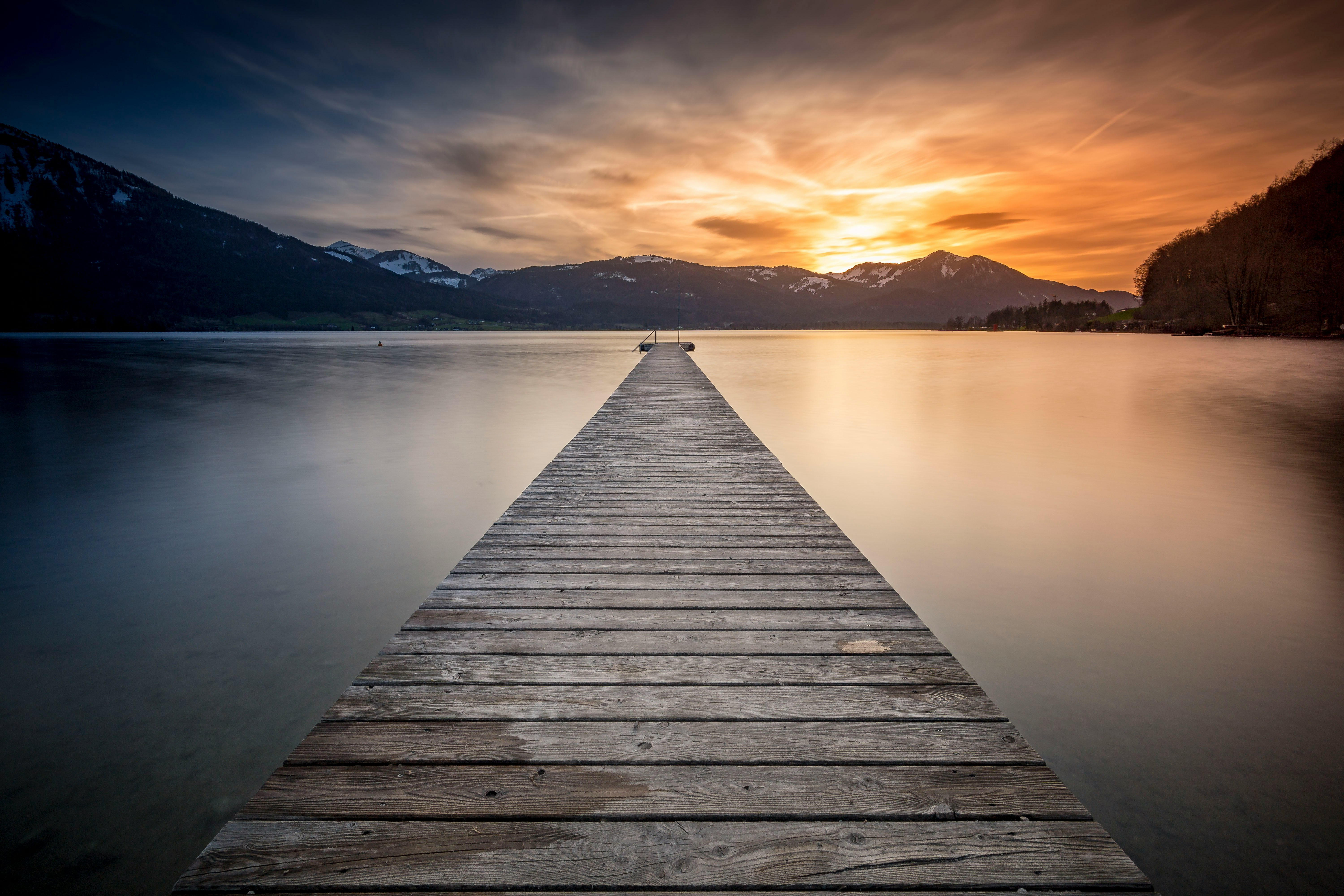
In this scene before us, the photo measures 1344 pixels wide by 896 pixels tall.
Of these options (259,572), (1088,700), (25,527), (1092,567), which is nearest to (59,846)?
(259,572)

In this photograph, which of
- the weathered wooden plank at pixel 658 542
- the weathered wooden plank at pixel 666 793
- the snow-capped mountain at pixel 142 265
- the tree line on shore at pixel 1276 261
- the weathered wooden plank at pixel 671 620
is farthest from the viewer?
the snow-capped mountain at pixel 142 265

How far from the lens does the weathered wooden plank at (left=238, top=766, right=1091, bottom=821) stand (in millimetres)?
1672

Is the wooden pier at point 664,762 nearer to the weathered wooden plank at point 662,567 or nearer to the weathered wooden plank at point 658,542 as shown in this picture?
the weathered wooden plank at point 662,567

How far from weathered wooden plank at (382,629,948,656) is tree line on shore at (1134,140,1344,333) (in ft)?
179

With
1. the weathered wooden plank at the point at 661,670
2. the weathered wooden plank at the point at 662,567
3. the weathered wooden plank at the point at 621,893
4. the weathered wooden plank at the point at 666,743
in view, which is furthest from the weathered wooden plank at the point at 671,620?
the weathered wooden plank at the point at 621,893

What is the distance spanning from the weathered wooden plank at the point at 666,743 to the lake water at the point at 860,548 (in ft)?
3.52

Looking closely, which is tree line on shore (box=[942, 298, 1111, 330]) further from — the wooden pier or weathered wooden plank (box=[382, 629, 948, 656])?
the wooden pier

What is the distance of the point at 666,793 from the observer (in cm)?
175

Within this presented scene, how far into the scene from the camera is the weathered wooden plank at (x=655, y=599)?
302cm

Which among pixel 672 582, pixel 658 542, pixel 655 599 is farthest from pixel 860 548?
pixel 655 599

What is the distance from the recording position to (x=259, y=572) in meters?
5.29

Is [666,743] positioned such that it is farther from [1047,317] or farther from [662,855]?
[1047,317]

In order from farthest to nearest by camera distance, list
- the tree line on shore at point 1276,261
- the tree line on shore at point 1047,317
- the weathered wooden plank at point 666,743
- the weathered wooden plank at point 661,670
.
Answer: the tree line on shore at point 1047,317 < the tree line on shore at point 1276,261 < the weathered wooden plank at point 661,670 < the weathered wooden plank at point 666,743

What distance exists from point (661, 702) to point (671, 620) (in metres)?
0.69
